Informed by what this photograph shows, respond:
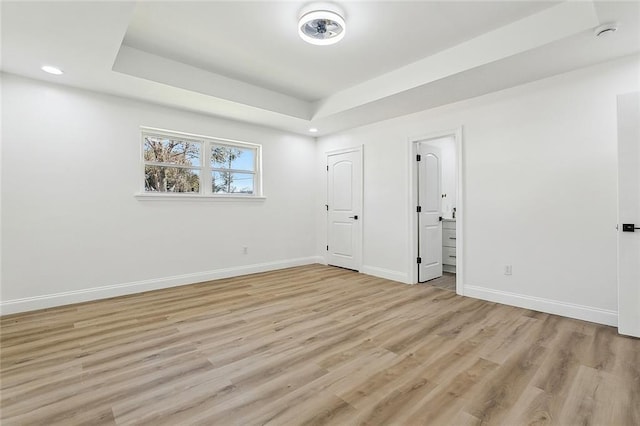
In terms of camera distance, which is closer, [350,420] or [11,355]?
[350,420]

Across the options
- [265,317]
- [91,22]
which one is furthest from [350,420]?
[91,22]

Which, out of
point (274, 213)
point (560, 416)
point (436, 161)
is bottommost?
point (560, 416)

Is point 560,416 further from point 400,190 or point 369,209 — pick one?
point 369,209

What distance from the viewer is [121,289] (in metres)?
3.90

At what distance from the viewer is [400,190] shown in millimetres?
4707

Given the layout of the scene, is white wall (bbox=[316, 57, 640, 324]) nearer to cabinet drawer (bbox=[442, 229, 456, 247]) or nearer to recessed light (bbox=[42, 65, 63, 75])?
cabinet drawer (bbox=[442, 229, 456, 247])

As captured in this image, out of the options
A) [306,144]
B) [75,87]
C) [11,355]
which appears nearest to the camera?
[11,355]

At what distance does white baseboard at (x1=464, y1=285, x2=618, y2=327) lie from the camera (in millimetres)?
2920

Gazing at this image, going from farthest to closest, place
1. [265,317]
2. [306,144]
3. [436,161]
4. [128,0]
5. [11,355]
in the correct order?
[306,144] < [436,161] < [265,317] < [11,355] < [128,0]

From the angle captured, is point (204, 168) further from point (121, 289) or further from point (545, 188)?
point (545, 188)

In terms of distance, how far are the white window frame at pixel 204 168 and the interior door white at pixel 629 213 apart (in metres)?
4.60

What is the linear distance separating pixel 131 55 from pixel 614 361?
523 cm

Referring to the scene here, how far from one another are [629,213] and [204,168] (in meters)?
5.12

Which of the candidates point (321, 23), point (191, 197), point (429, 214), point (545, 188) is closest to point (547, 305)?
point (545, 188)
